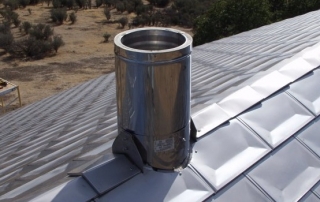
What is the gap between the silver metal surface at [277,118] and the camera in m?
3.68

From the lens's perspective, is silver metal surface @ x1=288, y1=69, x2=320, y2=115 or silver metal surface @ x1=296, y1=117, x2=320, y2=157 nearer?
silver metal surface @ x1=296, y1=117, x2=320, y2=157

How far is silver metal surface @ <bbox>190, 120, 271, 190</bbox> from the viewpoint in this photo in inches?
127

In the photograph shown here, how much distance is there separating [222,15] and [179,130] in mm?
15007

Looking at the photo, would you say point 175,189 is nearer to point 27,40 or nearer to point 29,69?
point 29,69

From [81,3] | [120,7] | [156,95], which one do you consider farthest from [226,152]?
[81,3]

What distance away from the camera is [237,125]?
3.66 m

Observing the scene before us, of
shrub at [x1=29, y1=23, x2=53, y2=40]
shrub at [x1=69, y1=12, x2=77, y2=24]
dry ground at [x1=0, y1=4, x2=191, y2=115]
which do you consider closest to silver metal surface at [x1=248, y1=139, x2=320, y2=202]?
dry ground at [x1=0, y1=4, x2=191, y2=115]

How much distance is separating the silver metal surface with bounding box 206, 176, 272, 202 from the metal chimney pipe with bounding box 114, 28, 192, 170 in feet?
1.09

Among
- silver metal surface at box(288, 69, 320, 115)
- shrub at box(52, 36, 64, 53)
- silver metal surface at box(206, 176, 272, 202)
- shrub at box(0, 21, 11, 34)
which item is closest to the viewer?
silver metal surface at box(206, 176, 272, 202)

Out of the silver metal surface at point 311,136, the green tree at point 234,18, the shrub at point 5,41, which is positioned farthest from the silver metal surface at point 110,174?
the shrub at point 5,41

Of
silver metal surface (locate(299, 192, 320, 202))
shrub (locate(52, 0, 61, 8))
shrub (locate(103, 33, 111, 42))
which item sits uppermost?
silver metal surface (locate(299, 192, 320, 202))

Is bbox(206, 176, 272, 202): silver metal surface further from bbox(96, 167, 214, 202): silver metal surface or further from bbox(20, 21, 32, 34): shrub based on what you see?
bbox(20, 21, 32, 34): shrub

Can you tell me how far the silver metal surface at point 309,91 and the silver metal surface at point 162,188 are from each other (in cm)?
147

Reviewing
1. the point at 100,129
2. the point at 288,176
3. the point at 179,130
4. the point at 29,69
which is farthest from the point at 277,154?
the point at 29,69
